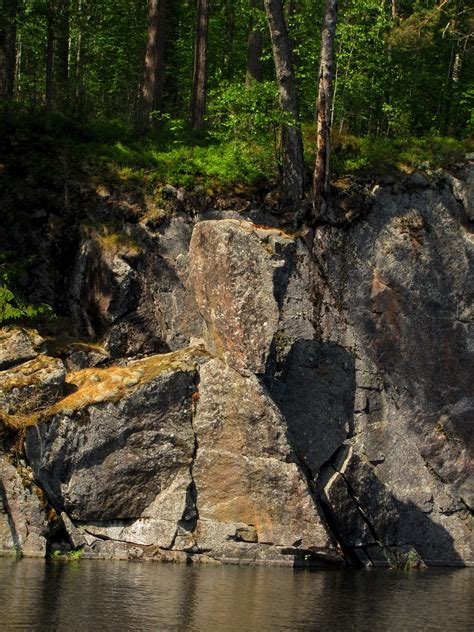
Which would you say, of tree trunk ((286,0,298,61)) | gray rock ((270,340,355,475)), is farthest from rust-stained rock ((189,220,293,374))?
tree trunk ((286,0,298,61))

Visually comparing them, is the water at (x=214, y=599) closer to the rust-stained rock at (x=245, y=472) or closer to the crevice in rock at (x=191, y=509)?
the rust-stained rock at (x=245, y=472)

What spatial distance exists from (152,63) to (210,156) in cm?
673

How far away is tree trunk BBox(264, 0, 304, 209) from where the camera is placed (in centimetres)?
3338

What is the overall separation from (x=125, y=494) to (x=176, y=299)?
9.18 m

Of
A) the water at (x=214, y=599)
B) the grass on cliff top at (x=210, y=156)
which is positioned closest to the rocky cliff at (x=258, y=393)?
the grass on cliff top at (x=210, y=156)

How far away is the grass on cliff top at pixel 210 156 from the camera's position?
33812 millimetres

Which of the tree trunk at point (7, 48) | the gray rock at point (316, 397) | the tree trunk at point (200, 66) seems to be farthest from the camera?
the tree trunk at point (200, 66)

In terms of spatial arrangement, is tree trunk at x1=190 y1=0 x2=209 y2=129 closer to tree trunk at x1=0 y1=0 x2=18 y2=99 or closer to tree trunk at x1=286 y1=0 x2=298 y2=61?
tree trunk at x1=286 y1=0 x2=298 y2=61

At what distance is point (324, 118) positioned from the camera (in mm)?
32344

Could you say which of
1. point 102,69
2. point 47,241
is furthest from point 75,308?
Result: point 102,69

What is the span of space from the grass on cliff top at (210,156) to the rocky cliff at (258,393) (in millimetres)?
1287

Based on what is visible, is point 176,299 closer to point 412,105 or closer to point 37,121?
point 37,121

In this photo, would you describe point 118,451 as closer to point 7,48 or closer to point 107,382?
point 107,382

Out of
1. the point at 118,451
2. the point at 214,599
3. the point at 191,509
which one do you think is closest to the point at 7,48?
the point at 118,451
